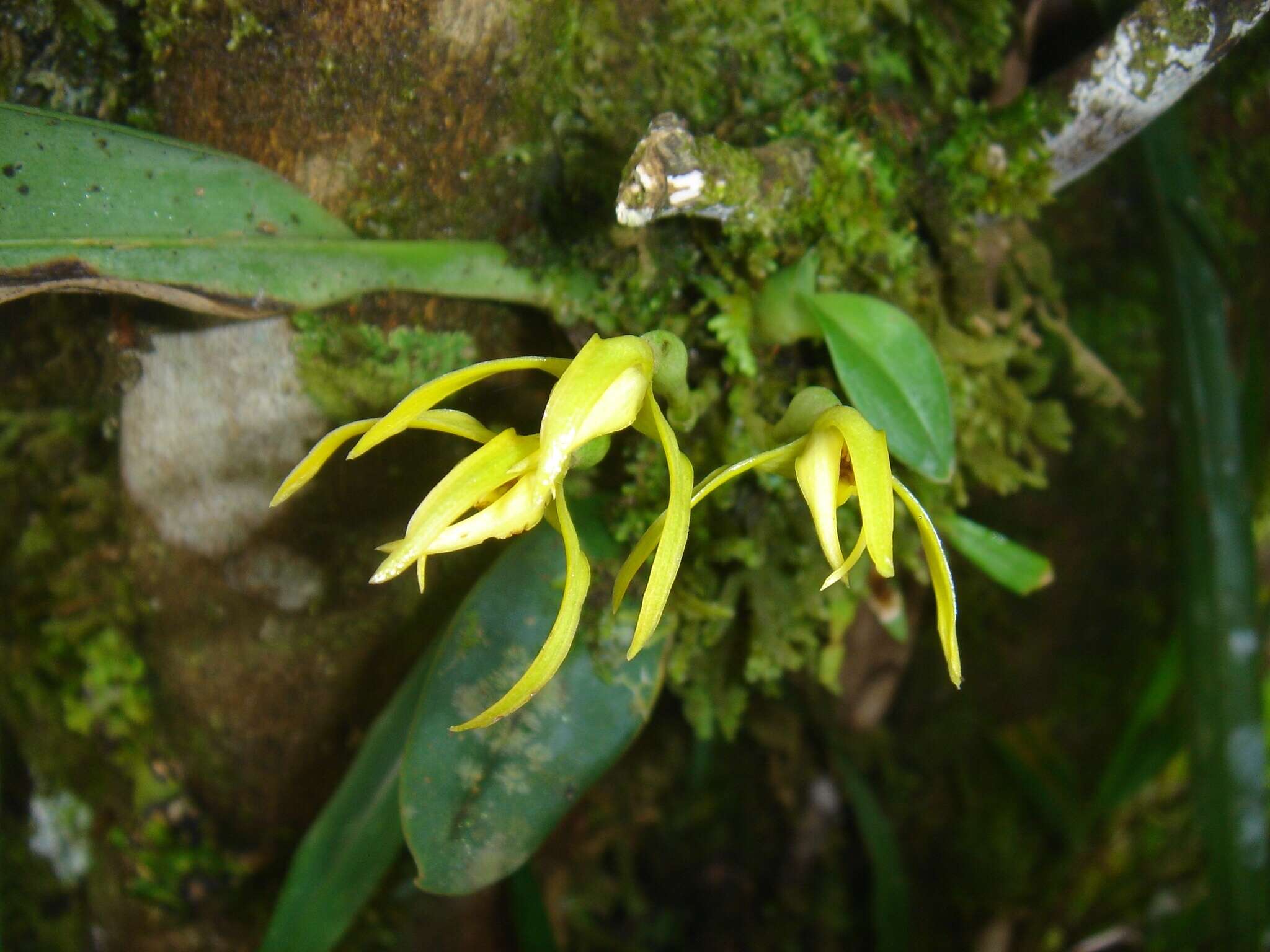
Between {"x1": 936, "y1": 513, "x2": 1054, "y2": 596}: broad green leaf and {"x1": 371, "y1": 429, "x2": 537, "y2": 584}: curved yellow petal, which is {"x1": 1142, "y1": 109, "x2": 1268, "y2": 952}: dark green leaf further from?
{"x1": 371, "y1": 429, "x2": 537, "y2": 584}: curved yellow petal

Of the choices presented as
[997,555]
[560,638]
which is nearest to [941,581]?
[560,638]

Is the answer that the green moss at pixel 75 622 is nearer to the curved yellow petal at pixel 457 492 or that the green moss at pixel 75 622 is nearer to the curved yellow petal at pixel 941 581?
the curved yellow petal at pixel 457 492

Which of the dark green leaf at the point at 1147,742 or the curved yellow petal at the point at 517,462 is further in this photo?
the dark green leaf at the point at 1147,742

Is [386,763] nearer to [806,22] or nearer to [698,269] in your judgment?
[698,269]

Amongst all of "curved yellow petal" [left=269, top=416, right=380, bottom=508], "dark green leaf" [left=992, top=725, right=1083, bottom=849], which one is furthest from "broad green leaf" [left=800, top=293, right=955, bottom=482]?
"dark green leaf" [left=992, top=725, right=1083, bottom=849]

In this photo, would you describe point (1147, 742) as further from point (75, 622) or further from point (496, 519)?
point (75, 622)

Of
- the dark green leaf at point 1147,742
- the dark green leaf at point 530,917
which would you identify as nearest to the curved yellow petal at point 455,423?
the dark green leaf at point 530,917
